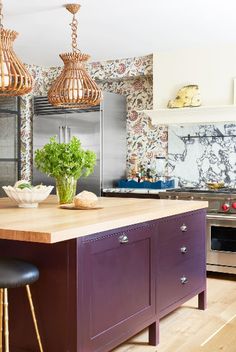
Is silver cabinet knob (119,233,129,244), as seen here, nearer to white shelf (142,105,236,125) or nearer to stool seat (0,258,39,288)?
stool seat (0,258,39,288)

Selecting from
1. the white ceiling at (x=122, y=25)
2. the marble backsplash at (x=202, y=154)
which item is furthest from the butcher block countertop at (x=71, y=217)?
the marble backsplash at (x=202, y=154)

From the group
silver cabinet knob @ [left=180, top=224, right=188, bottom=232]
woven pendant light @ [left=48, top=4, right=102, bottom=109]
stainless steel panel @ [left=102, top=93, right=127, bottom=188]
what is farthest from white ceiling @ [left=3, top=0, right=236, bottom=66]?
silver cabinet knob @ [left=180, top=224, right=188, bottom=232]

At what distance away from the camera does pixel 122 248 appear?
3.06 m

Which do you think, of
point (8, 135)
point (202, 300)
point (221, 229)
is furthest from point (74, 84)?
point (8, 135)

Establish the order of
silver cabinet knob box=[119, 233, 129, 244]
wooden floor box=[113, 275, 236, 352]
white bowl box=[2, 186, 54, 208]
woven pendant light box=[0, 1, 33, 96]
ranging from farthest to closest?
white bowl box=[2, 186, 54, 208] → wooden floor box=[113, 275, 236, 352] → woven pendant light box=[0, 1, 33, 96] → silver cabinet knob box=[119, 233, 129, 244]

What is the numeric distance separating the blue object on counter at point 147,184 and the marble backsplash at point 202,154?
0.18 meters

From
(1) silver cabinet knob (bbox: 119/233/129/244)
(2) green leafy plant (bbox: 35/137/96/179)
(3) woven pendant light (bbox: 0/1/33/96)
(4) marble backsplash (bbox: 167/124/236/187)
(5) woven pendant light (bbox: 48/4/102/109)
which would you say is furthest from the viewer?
(4) marble backsplash (bbox: 167/124/236/187)

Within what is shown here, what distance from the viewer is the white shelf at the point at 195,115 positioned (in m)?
5.42

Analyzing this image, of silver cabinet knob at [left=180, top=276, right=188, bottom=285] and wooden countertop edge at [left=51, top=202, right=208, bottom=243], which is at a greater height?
wooden countertop edge at [left=51, top=202, right=208, bottom=243]

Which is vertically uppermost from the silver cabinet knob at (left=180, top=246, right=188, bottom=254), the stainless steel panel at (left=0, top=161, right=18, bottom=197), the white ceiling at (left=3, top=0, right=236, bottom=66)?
the white ceiling at (left=3, top=0, right=236, bottom=66)

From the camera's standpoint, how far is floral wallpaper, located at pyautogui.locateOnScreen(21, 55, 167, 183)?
20.3 feet

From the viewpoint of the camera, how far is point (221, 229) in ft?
17.1

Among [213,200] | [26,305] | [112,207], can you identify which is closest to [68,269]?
[26,305]

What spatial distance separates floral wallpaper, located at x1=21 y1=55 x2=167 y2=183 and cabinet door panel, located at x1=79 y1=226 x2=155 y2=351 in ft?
10.1
